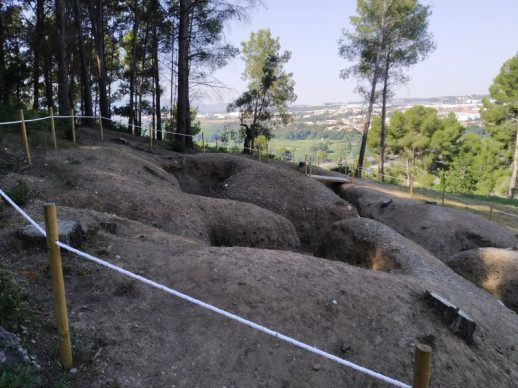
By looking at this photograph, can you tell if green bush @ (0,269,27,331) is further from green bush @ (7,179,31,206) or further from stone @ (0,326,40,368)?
green bush @ (7,179,31,206)

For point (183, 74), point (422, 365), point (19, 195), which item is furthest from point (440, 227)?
point (183, 74)

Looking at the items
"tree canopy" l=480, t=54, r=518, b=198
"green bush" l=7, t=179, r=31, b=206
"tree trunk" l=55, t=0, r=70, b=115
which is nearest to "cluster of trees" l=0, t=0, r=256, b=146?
"tree trunk" l=55, t=0, r=70, b=115

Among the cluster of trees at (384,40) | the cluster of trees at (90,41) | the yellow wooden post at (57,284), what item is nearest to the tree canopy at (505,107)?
the cluster of trees at (384,40)

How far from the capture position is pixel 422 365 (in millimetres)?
2043

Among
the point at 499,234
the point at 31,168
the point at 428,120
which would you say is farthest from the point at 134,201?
the point at 428,120

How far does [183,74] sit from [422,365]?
639 inches

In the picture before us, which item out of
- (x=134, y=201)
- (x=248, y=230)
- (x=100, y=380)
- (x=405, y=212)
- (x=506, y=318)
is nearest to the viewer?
(x=100, y=380)

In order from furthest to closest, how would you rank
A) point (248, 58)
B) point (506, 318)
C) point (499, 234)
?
point (248, 58), point (499, 234), point (506, 318)

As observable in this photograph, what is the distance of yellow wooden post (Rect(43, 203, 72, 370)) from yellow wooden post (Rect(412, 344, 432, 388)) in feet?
8.08

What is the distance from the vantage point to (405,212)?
45.5 feet

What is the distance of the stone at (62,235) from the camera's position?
14.9 ft

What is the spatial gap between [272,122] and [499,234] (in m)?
19.3

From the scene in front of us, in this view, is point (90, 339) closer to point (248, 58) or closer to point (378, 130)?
point (248, 58)

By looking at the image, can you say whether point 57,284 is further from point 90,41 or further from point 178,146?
point 90,41
